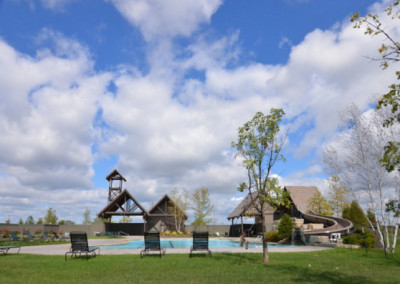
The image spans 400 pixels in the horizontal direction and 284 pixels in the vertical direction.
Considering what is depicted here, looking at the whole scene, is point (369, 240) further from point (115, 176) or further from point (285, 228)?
point (115, 176)

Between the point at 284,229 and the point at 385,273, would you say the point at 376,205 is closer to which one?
the point at 385,273

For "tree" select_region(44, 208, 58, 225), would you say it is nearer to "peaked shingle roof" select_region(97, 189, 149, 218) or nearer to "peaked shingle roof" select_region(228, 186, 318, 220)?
"peaked shingle roof" select_region(97, 189, 149, 218)

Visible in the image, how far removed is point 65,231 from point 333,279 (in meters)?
32.6

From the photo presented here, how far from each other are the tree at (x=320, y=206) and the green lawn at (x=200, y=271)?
20892mm

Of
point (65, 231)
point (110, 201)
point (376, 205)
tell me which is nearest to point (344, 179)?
point (376, 205)

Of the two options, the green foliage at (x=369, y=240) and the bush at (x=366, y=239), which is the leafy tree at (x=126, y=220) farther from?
the green foliage at (x=369, y=240)

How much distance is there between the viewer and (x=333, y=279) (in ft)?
24.1

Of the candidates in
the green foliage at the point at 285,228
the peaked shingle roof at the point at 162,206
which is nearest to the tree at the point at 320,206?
the green foliage at the point at 285,228

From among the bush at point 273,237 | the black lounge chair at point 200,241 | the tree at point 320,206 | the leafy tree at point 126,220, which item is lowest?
the bush at point 273,237

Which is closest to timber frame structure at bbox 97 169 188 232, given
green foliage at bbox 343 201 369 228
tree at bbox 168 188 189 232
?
tree at bbox 168 188 189 232

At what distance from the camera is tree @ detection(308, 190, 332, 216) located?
102ft

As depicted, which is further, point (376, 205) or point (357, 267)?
point (376, 205)

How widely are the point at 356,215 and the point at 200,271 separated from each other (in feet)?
66.9

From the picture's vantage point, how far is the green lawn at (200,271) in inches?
288
